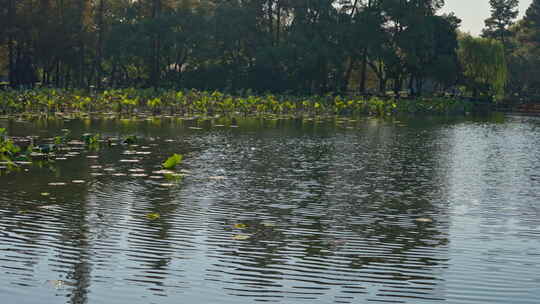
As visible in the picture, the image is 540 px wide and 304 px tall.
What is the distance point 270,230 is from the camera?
36.5 ft

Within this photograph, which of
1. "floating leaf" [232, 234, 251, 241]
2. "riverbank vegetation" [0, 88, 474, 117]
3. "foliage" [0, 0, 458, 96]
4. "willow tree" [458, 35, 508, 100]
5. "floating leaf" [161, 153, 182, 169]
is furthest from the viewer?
"willow tree" [458, 35, 508, 100]

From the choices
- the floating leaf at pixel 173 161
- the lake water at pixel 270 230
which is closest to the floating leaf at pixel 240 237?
the lake water at pixel 270 230

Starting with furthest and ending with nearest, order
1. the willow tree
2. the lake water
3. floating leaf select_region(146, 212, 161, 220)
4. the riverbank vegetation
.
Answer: the willow tree, the riverbank vegetation, floating leaf select_region(146, 212, 161, 220), the lake water

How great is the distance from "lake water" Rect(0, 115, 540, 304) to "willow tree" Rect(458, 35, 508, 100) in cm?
5249

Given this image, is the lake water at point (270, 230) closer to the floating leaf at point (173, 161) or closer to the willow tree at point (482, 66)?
the floating leaf at point (173, 161)

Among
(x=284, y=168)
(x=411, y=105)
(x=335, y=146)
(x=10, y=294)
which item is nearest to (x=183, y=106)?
(x=411, y=105)

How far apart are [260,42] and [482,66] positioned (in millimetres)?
20858

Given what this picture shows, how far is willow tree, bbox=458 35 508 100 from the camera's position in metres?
72.6

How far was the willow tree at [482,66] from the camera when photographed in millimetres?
72562

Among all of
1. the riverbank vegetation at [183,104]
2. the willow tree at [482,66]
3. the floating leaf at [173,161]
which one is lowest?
the floating leaf at [173,161]

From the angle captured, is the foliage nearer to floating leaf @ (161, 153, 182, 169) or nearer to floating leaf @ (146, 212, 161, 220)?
floating leaf @ (161, 153, 182, 169)

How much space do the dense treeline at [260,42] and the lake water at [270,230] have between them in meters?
43.1

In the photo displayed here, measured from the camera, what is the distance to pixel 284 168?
19.4 meters

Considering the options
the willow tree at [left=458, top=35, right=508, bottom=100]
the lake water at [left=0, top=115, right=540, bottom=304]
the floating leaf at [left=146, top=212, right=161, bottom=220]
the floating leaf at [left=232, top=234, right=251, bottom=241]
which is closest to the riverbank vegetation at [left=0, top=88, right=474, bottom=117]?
the willow tree at [left=458, top=35, right=508, bottom=100]
